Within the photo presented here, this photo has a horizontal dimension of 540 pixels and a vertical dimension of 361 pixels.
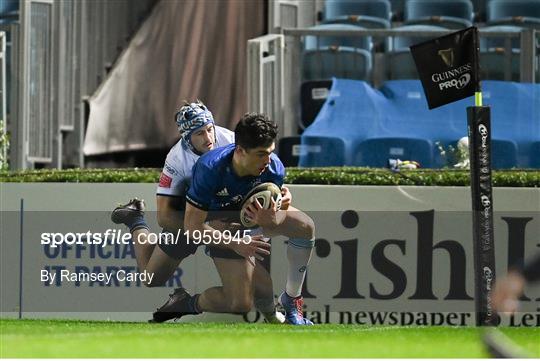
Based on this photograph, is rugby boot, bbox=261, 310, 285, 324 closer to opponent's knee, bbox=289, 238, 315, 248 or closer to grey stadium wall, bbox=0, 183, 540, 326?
grey stadium wall, bbox=0, 183, 540, 326

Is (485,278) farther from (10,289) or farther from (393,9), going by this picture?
(393,9)

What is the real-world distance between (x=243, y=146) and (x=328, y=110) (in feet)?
13.4

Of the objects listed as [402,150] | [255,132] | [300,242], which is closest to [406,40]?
[402,150]

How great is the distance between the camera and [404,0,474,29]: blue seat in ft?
60.1

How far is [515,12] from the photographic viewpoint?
1845 centimetres

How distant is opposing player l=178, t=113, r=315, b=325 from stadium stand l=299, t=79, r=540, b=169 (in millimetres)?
2504

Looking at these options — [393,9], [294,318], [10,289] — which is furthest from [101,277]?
[393,9]

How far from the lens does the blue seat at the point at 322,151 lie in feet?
53.2

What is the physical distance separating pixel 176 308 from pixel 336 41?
4.92m

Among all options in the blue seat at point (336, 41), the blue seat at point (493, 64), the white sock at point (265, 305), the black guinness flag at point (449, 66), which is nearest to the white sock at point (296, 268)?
the white sock at point (265, 305)

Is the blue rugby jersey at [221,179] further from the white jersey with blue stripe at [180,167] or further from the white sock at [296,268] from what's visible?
the white sock at [296,268]

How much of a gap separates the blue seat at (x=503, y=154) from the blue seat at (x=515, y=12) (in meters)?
2.63

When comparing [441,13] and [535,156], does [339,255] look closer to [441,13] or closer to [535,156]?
[535,156]

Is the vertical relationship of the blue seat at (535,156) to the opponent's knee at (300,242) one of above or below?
above
